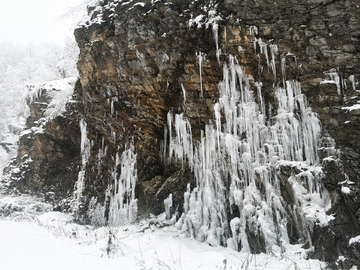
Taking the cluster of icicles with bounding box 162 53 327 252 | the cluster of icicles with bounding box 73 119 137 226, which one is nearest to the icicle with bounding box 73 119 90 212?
the cluster of icicles with bounding box 73 119 137 226

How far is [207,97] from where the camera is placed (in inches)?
367

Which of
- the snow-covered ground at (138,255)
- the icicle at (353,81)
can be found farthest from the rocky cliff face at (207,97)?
the snow-covered ground at (138,255)

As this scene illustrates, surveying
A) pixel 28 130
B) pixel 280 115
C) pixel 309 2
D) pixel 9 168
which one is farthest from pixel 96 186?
pixel 309 2

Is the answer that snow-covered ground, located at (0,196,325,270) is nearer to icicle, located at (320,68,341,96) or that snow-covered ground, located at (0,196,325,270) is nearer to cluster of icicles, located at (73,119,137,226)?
cluster of icicles, located at (73,119,137,226)

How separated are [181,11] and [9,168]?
1617cm

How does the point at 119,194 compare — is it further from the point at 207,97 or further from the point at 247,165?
the point at 247,165

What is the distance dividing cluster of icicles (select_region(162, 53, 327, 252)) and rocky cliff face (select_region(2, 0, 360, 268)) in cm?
7

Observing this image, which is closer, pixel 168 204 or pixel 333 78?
pixel 333 78

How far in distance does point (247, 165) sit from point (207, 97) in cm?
294

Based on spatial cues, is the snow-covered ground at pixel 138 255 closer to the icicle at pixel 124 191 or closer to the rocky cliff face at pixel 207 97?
the rocky cliff face at pixel 207 97

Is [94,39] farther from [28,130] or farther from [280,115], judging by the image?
[28,130]

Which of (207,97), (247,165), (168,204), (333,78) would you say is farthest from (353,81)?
(168,204)

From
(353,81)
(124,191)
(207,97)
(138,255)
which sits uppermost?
(207,97)

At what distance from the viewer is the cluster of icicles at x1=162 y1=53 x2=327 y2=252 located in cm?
696
